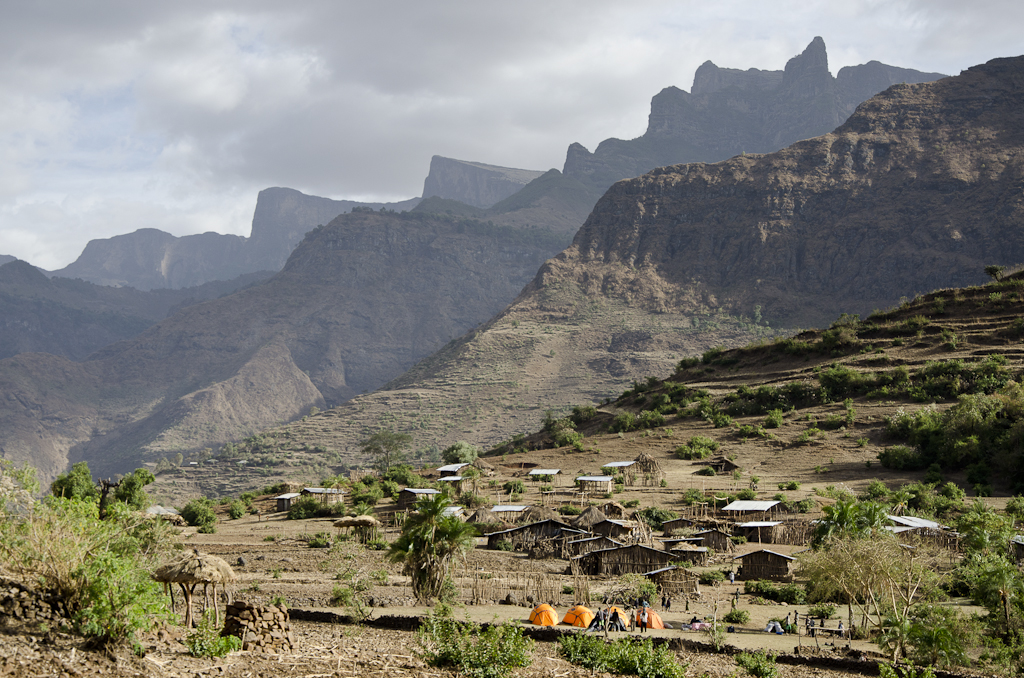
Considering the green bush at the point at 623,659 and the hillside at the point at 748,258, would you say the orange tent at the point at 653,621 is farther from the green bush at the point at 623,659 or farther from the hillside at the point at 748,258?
the hillside at the point at 748,258

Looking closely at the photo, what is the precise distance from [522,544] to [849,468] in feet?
77.6

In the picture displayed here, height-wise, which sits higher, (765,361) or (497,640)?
(765,361)

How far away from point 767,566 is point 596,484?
19.5 m

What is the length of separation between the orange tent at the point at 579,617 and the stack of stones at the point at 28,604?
12087 mm

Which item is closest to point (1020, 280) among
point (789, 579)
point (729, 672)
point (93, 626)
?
point (789, 579)

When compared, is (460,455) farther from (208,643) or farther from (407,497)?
(208,643)

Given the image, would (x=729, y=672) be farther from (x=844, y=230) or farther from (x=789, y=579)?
(x=844, y=230)

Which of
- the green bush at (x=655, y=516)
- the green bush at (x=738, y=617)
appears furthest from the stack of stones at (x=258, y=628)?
the green bush at (x=655, y=516)

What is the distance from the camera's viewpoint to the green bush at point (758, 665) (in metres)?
15.1

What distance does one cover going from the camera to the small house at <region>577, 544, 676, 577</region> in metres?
27.2

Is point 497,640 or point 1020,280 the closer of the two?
point 497,640

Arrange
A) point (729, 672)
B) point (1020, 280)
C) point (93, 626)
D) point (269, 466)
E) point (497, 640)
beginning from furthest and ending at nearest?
point (269, 466) → point (1020, 280) → point (729, 672) → point (497, 640) → point (93, 626)

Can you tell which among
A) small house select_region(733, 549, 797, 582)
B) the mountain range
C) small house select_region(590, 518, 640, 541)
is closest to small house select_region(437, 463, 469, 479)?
small house select_region(590, 518, 640, 541)

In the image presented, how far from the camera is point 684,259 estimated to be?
15450 cm
